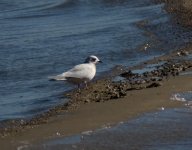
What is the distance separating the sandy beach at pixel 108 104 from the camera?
904cm

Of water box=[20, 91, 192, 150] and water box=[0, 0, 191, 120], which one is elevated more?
water box=[20, 91, 192, 150]

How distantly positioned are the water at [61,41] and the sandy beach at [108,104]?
733mm

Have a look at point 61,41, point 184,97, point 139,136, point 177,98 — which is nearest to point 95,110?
point 177,98

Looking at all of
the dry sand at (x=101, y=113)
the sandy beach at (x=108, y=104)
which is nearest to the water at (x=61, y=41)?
the sandy beach at (x=108, y=104)

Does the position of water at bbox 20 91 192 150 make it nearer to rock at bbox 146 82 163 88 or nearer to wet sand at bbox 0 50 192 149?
wet sand at bbox 0 50 192 149

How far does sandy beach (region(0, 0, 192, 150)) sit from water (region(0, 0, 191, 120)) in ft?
2.41

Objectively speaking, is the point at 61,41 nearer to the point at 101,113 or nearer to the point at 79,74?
the point at 79,74

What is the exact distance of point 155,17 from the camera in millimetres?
22109

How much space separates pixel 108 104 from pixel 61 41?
313 inches

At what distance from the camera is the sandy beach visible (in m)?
9.04

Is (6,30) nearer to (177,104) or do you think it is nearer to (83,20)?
(83,20)

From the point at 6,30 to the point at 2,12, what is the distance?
518 centimetres

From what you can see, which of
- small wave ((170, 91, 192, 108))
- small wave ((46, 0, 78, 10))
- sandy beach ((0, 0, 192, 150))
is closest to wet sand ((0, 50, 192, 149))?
sandy beach ((0, 0, 192, 150))

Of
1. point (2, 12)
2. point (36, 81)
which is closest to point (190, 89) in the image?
point (36, 81)
